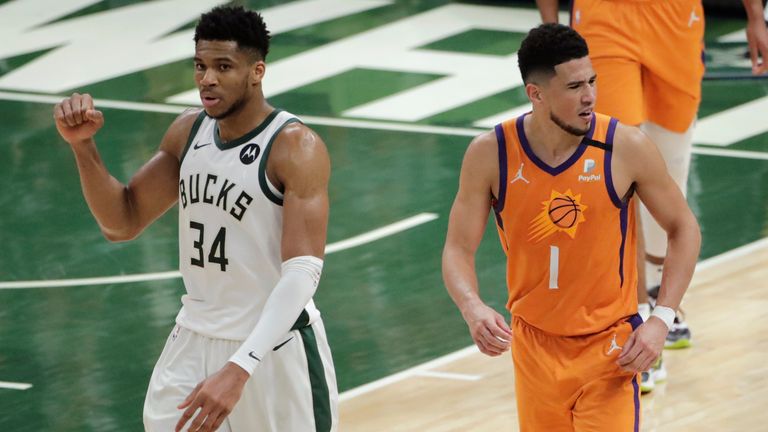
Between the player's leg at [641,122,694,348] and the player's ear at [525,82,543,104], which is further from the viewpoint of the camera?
the player's leg at [641,122,694,348]

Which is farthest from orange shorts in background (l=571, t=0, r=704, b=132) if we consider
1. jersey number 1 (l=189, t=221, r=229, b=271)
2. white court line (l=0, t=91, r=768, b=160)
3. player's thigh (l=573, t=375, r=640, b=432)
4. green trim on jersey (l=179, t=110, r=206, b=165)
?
white court line (l=0, t=91, r=768, b=160)

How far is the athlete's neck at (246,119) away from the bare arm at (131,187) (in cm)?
26

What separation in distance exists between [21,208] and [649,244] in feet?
15.1

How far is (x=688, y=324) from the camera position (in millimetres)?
8500

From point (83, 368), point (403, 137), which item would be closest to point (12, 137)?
point (403, 137)

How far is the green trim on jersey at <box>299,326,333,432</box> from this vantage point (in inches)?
214

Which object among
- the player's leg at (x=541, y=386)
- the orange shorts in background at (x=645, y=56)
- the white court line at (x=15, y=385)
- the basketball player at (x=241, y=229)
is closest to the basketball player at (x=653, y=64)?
the orange shorts in background at (x=645, y=56)

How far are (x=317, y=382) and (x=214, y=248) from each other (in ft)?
1.84

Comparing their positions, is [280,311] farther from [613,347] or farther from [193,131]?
[613,347]

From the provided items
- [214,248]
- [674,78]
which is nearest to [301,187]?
[214,248]

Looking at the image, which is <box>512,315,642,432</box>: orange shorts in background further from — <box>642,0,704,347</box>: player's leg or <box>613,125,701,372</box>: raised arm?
<box>642,0,704,347</box>: player's leg

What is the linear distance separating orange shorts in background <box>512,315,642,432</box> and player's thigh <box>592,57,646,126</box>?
7.47 feet

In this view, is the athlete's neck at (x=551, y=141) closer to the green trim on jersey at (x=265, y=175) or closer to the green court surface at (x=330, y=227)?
the green trim on jersey at (x=265, y=175)

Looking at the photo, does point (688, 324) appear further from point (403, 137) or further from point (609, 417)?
point (403, 137)
